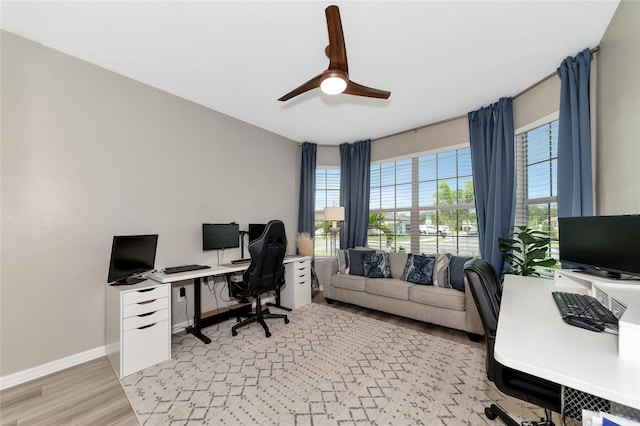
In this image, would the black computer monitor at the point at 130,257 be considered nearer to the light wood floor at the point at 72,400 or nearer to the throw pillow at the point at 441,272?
the light wood floor at the point at 72,400

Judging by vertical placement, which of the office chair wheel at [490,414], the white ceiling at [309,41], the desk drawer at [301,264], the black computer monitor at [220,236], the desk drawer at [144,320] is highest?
the white ceiling at [309,41]

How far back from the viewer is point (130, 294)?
7.23 ft

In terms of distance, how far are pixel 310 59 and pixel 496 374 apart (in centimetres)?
265

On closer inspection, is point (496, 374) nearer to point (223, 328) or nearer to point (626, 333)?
point (626, 333)

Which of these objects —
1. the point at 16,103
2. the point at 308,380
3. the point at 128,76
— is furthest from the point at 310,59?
the point at 308,380

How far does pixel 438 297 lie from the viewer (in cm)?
300

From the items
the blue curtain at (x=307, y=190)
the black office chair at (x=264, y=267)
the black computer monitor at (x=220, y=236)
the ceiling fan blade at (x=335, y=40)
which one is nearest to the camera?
the ceiling fan blade at (x=335, y=40)

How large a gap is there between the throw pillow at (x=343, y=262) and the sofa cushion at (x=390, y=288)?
20.4 inches

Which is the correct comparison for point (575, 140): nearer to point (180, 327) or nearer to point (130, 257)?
point (130, 257)

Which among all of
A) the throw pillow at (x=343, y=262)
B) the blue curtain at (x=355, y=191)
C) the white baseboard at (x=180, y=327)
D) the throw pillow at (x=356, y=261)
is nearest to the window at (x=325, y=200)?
the blue curtain at (x=355, y=191)

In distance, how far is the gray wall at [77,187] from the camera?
2.09 m

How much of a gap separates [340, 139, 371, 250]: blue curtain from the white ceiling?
62.3 inches

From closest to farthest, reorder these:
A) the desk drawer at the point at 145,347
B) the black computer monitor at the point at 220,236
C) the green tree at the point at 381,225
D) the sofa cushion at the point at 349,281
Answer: the desk drawer at the point at 145,347 → the black computer monitor at the point at 220,236 → the sofa cushion at the point at 349,281 → the green tree at the point at 381,225

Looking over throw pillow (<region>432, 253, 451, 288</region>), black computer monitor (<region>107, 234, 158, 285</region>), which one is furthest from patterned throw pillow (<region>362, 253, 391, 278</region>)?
black computer monitor (<region>107, 234, 158, 285</region>)
